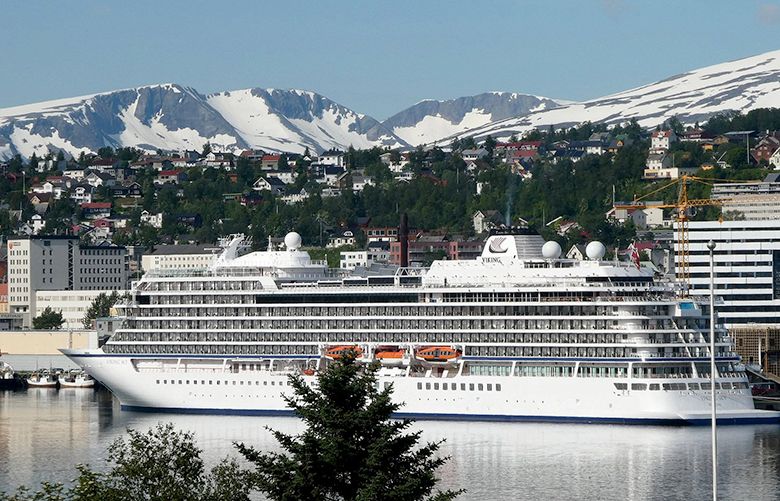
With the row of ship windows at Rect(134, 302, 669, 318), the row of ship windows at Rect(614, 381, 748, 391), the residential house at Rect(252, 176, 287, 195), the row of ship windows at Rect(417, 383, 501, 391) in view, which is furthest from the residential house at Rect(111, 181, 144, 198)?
the row of ship windows at Rect(614, 381, 748, 391)

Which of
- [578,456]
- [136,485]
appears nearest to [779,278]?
[578,456]

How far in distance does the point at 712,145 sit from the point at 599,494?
109847 mm

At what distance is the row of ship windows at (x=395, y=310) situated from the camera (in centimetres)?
7006

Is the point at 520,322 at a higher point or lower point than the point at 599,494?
higher

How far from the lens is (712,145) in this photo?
159 meters

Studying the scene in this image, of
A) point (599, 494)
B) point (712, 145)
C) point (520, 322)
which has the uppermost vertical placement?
point (712, 145)

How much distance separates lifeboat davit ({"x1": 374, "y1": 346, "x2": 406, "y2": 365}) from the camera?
239 feet

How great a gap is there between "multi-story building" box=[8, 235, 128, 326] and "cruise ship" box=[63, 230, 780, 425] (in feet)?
159

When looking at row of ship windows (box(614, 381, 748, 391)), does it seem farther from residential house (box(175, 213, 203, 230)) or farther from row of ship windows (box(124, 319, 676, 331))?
residential house (box(175, 213, 203, 230))

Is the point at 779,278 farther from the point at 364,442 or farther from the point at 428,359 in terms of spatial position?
the point at 364,442

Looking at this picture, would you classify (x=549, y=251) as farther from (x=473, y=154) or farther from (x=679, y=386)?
(x=473, y=154)

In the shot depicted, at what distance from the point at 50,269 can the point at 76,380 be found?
31949mm

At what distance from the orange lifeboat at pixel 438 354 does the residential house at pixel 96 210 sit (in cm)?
9971

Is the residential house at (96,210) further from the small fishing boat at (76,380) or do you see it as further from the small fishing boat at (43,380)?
the small fishing boat at (76,380)
